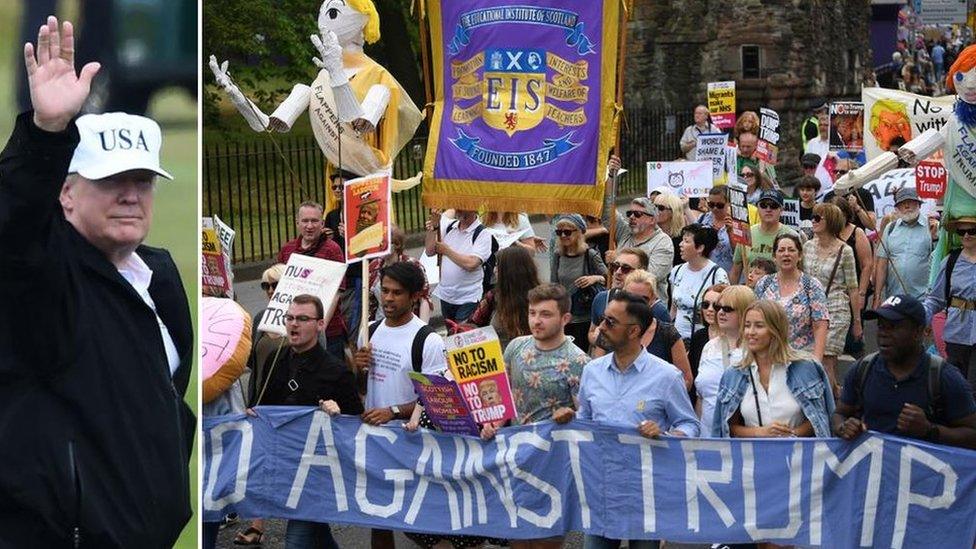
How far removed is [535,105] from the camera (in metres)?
10.7

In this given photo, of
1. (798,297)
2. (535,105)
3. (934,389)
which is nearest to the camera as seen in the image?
(934,389)

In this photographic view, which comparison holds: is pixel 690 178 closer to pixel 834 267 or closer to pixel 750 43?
pixel 834 267

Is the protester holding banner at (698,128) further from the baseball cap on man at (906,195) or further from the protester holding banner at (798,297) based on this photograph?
the protester holding banner at (798,297)

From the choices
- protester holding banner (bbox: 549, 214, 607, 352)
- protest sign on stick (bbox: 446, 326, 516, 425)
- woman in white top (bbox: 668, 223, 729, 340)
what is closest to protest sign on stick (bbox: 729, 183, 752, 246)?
protester holding banner (bbox: 549, 214, 607, 352)

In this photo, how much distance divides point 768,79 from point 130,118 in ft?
95.4

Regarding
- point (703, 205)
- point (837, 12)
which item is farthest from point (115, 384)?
point (837, 12)

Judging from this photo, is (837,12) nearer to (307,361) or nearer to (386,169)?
(386,169)

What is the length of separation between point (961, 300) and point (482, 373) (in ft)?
13.6

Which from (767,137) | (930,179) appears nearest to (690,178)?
(767,137)

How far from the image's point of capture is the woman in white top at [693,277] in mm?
9508

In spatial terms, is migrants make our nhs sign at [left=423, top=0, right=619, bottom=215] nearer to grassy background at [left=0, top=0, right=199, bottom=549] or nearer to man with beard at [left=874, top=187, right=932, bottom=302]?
man with beard at [left=874, top=187, right=932, bottom=302]

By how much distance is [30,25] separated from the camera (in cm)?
236

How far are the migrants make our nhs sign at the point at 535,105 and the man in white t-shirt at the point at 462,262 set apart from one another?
209 mm

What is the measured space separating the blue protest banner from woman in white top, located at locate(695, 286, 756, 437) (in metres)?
0.66
